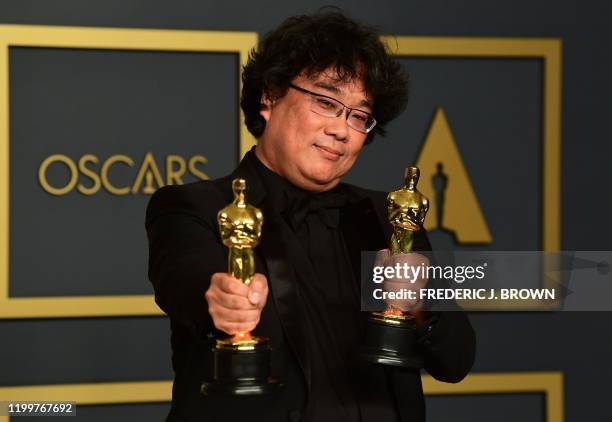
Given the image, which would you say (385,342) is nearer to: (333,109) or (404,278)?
(404,278)

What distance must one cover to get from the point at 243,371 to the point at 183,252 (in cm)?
27

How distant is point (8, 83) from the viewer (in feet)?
10.4

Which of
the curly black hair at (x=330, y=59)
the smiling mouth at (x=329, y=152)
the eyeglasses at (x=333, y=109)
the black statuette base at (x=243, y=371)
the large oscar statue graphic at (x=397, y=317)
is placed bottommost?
the black statuette base at (x=243, y=371)

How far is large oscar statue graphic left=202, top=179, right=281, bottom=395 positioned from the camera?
153 cm

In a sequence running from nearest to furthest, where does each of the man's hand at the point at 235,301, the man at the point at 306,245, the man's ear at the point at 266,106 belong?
the man's hand at the point at 235,301, the man at the point at 306,245, the man's ear at the point at 266,106

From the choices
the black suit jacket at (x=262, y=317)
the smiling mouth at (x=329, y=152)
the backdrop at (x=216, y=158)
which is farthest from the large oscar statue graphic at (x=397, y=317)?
the backdrop at (x=216, y=158)

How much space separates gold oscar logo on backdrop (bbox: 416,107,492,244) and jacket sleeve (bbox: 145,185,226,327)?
63.3 inches

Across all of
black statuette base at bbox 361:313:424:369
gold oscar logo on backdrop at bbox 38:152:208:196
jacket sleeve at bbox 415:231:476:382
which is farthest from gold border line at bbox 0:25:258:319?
black statuette base at bbox 361:313:424:369

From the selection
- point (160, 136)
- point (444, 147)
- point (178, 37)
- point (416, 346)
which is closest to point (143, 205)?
point (160, 136)

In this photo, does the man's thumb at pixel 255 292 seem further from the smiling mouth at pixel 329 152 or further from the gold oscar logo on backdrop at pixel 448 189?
the gold oscar logo on backdrop at pixel 448 189

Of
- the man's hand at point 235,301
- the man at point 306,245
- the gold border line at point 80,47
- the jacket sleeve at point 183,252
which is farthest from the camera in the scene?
the gold border line at point 80,47

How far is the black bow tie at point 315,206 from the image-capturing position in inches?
76.4

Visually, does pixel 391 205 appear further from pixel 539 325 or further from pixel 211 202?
pixel 539 325

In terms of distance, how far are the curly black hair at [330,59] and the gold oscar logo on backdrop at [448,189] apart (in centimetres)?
126
